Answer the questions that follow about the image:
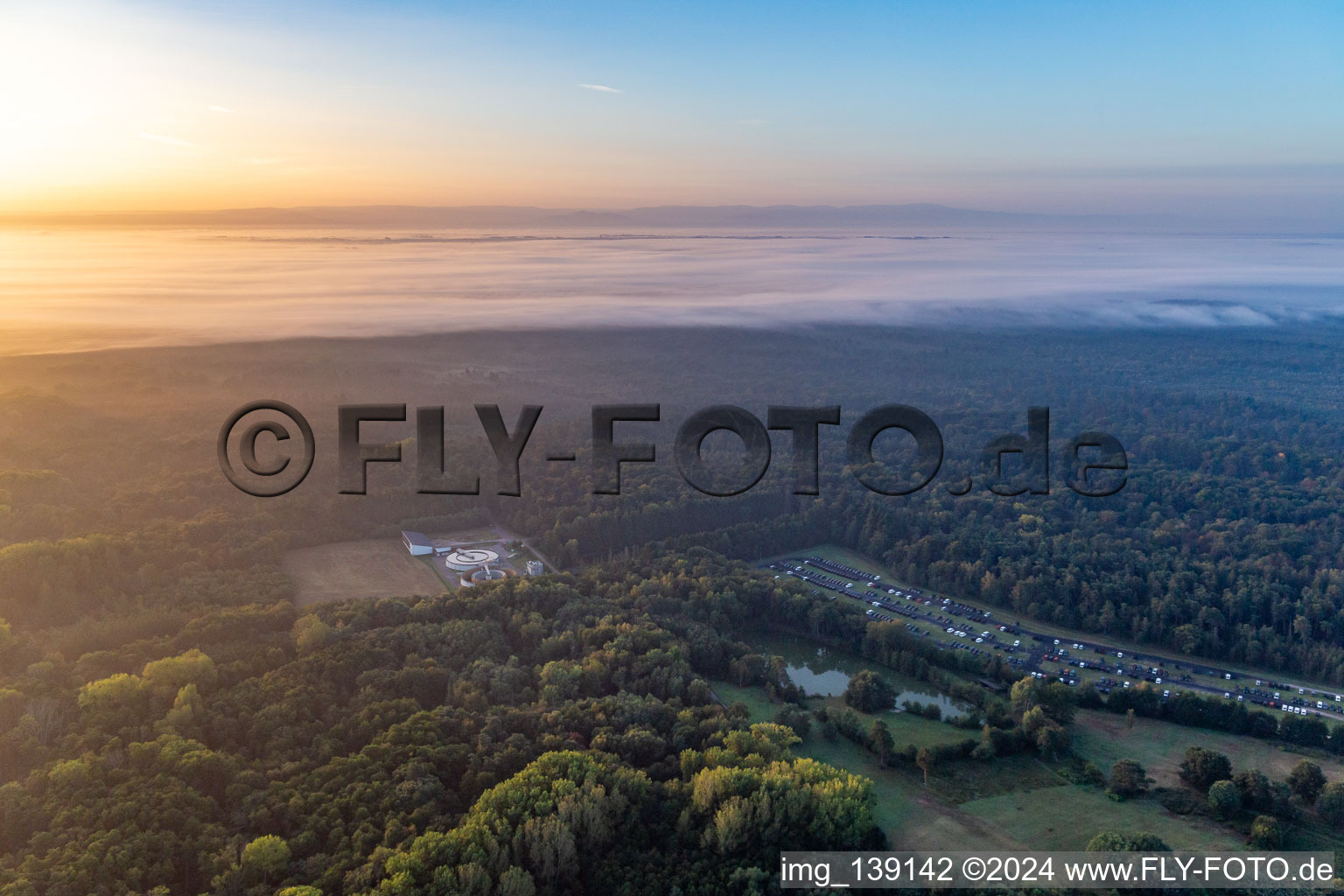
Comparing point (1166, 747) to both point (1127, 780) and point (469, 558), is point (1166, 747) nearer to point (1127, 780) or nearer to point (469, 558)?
point (1127, 780)

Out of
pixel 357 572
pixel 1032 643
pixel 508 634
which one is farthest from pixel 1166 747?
pixel 357 572

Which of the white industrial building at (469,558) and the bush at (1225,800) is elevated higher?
the white industrial building at (469,558)

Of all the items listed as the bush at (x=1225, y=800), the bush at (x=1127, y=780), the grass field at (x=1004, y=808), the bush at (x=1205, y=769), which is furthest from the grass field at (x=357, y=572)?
the bush at (x=1225, y=800)

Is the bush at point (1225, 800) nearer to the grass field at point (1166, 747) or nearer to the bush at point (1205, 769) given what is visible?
the bush at point (1205, 769)

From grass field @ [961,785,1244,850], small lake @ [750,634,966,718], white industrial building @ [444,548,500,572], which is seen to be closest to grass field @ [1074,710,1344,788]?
grass field @ [961,785,1244,850]

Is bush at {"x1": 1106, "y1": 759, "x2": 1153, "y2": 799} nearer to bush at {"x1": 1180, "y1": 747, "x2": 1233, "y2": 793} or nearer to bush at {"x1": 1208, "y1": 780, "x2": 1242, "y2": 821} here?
bush at {"x1": 1180, "y1": 747, "x2": 1233, "y2": 793}

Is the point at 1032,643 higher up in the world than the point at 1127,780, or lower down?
higher up
